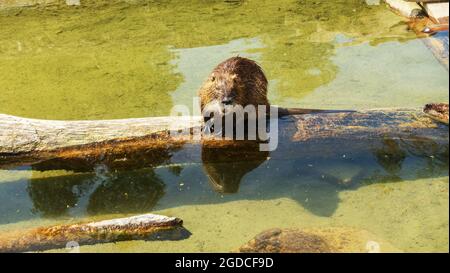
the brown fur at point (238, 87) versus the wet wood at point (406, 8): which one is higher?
the wet wood at point (406, 8)

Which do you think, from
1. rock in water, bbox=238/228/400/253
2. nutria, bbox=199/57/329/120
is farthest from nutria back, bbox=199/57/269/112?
rock in water, bbox=238/228/400/253

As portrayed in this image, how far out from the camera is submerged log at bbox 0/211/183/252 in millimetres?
3938

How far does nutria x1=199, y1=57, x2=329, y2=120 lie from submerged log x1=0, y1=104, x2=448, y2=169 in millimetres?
245

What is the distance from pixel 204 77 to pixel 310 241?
3652 millimetres

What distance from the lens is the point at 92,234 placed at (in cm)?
396

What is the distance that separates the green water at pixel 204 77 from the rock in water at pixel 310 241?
166 millimetres

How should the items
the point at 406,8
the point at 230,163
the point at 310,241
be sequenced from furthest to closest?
the point at 406,8 < the point at 230,163 < the point at 310,241

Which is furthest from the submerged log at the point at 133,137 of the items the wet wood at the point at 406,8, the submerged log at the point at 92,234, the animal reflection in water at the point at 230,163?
the wet wood at the point at 406,8

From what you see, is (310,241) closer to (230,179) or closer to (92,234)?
(230,179)

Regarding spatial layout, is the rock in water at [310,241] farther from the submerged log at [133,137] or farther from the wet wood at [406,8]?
the wet wood at [406,8]

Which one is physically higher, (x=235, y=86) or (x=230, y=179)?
(x=235, y=86)

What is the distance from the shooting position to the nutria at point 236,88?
457cm

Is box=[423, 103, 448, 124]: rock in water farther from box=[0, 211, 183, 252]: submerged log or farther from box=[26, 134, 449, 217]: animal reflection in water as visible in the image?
box=[0, 211, 183, 252]: submerged log

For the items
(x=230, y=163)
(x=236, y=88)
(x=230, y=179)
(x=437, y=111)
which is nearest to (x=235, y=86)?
(x=236, y=88)
